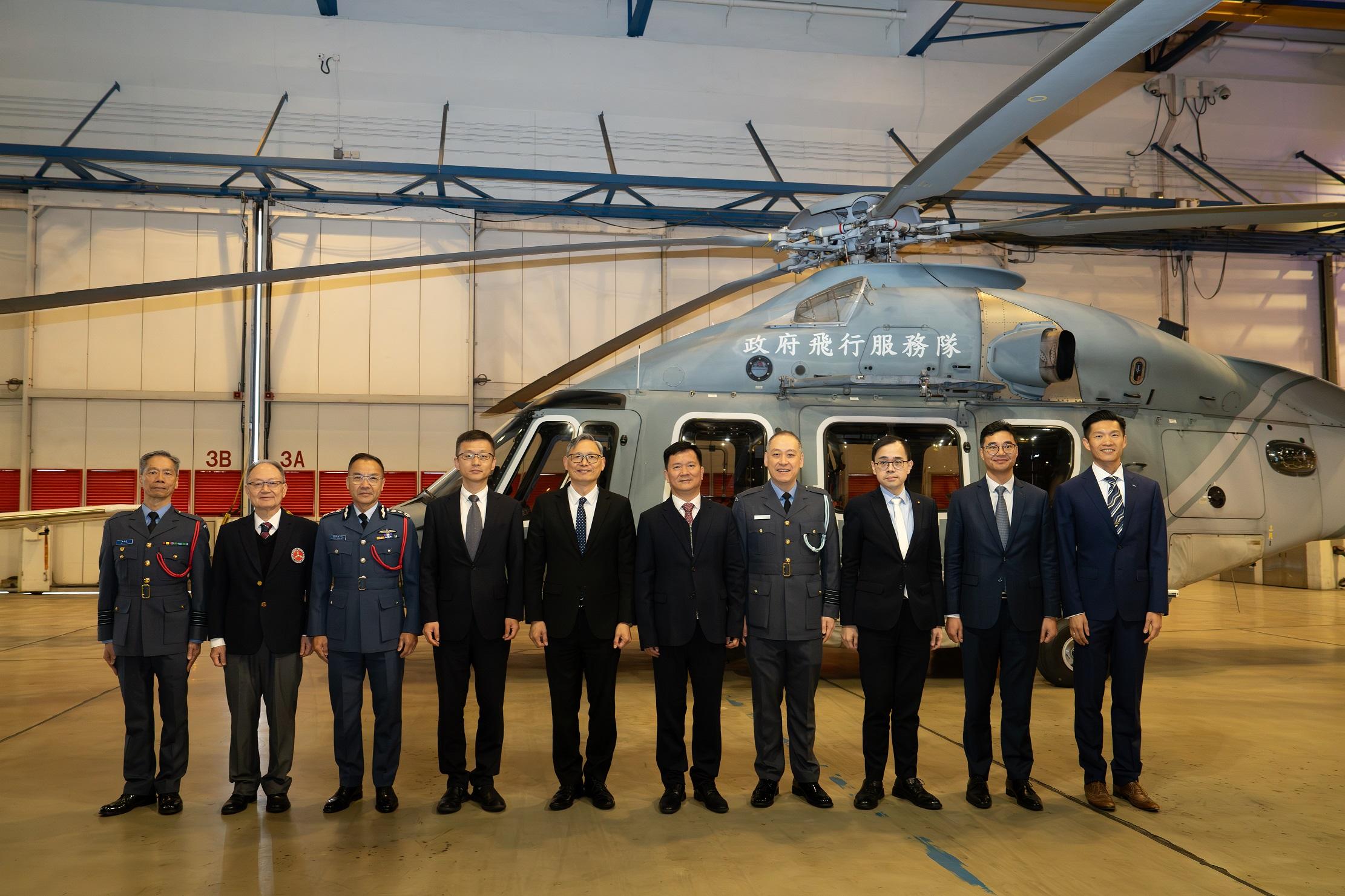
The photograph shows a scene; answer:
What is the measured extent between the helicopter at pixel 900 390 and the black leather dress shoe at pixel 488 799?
2710mm

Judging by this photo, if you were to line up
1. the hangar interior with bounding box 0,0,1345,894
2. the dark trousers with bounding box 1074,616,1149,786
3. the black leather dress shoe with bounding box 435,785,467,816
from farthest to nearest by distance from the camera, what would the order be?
the hangar interior with bounding box 0,0,1345,894 → the dark trousers with bounding box 1074,616,1149,786 → the black leather dress shoe with bounding box 435,785,467,816

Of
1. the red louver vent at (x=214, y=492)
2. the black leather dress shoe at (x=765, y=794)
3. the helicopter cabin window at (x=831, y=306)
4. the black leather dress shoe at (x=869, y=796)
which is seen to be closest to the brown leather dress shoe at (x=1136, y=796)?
the black leather dress shoe at (x=869, y=796)

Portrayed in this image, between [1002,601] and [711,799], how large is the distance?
163 centimetres

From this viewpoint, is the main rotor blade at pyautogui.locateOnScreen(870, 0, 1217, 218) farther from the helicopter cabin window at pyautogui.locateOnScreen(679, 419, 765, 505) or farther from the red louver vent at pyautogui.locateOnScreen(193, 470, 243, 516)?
the red louver vent at pyautogui.locateOnScreen(193, 470, 243, 516)

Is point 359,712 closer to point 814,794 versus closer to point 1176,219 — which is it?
point 814,794

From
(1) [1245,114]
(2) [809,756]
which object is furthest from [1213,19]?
(2) [809,756]

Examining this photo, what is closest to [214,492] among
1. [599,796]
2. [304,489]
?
[304,489]

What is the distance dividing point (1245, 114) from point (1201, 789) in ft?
48.5

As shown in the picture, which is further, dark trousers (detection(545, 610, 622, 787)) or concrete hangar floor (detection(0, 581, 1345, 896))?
dark trousers (detection(545, 610, 622, 787))

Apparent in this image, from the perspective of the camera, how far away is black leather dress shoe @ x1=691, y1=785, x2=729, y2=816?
3986 millimetres

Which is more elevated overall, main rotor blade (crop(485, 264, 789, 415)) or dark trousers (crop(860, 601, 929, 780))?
main rotor blade (crop(485, 264, 789, 415))

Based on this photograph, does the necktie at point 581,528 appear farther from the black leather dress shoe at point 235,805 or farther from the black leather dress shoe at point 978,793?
the black leather dress shoe at point 978,793

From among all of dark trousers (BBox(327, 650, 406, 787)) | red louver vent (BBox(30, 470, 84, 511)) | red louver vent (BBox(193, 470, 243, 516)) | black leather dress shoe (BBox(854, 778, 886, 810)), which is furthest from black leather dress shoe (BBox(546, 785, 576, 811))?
red louver vent (BBox(30, 470, 84, 511))

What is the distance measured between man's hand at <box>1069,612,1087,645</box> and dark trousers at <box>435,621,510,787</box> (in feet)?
8.67
